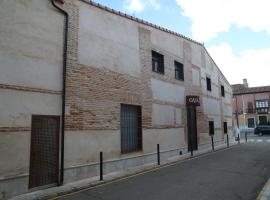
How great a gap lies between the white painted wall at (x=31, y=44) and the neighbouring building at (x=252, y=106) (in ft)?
173

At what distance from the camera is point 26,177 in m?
8.19

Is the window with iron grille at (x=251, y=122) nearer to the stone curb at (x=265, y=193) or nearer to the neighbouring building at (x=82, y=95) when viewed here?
the neighbouring building at (x=82, y=95)

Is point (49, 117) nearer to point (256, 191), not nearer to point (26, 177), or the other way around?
point (26, 177)

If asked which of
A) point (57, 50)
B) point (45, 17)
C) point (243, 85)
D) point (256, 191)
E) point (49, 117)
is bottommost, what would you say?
point (256, 191)

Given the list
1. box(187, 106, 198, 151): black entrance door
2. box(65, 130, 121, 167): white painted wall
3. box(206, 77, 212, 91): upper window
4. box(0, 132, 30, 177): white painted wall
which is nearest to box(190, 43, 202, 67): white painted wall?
box(206, 77, 212, 91): upper window

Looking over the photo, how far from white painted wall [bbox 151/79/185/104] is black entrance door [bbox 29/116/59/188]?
6.64 metres

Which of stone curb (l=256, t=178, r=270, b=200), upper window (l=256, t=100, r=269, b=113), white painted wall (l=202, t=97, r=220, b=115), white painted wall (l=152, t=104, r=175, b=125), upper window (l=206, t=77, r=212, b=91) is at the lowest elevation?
stone curb (l=256, t=178, r=270, b=200)

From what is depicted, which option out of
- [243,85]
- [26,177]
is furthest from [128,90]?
[243,85]

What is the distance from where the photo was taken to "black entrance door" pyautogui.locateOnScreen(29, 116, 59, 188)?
8.53 m

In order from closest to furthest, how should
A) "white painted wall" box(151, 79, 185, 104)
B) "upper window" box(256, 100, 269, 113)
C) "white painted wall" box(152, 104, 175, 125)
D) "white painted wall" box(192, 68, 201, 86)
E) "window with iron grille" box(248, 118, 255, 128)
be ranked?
"white painted wall" box(152, 104, 175, 125) < "white painted wall" box(151, 79, 185, 104) < "white painted wall" box(192, 68, 201, 86) < "upper window" box(256, 100, 269, 113) < "window with iron grille" box(248, 118, 255, 128)

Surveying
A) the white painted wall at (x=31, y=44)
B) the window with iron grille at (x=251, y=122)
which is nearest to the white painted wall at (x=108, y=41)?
the white painted wall at (x=31, y=44)

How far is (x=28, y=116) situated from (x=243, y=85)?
211 ft

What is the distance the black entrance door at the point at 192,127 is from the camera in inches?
695

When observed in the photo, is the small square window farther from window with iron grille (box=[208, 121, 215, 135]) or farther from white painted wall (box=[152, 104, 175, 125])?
white painted wall (box=[152, 104, 175, 125])
